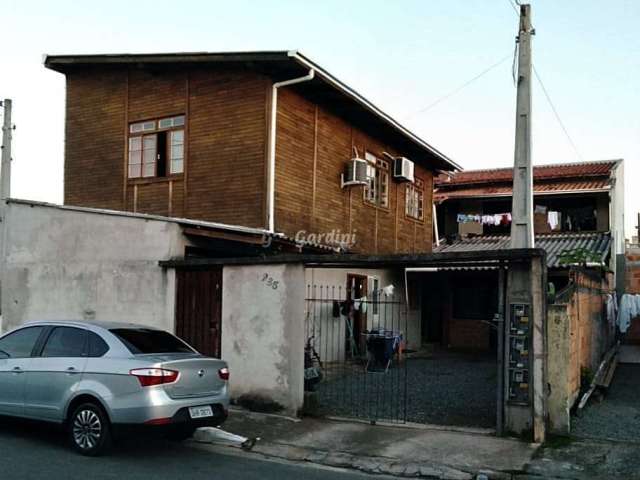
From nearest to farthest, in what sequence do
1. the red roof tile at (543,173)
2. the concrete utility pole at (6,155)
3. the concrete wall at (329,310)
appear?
1. the concrete wall at (329,310)
2. the concrete utility pole at (6,155)
3. the red roof tile at (543,173)

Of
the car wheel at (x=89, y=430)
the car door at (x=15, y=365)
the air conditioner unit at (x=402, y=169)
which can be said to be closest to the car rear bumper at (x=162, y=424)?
the car wheel at (x=89, y=430)

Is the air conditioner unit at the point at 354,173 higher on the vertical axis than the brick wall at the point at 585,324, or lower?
higher

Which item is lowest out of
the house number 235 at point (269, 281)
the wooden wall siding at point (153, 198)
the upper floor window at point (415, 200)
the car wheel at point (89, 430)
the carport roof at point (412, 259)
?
the car wheel at point (89, 430)

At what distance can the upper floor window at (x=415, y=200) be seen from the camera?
66.6 ft

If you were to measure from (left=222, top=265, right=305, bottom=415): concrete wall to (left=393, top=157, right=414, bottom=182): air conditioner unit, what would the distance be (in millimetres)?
9341

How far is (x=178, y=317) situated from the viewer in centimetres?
1119

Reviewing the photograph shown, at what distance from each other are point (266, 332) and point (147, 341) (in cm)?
244

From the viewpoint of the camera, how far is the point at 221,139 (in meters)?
13.7

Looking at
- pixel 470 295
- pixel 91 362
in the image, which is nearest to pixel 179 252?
pixel 91 362

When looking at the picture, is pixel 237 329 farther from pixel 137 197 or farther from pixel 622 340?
pixel 622 340

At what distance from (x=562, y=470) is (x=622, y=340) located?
12509 mm

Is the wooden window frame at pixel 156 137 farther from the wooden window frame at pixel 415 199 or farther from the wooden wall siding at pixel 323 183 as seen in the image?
the wooden window frame at pixel 415 199

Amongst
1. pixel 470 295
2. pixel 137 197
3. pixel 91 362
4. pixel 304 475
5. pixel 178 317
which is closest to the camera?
pixel 304 475

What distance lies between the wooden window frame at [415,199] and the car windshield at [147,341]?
12887 millimetres
